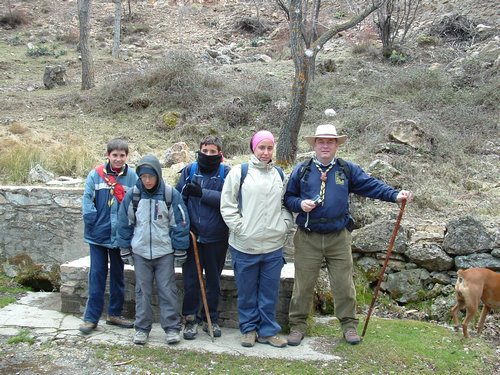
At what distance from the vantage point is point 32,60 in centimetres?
2217

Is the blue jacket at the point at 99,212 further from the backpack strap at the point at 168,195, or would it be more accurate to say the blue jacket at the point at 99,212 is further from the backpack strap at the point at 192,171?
the backpack strap at the point at 192,171

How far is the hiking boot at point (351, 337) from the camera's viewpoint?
4.91 meters

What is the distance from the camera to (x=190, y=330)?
5059mm

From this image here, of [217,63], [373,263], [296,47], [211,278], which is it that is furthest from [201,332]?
[217,63]

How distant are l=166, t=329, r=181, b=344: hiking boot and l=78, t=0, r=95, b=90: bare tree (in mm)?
13261

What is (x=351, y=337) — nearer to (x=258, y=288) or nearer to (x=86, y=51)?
(x=258, y=288)

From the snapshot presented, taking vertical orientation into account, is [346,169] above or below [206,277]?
above

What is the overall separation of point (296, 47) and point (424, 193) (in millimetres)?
3267

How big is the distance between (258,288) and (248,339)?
438 mm

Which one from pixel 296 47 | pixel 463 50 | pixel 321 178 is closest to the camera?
pixel 321 178

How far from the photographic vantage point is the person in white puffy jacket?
15.3ft

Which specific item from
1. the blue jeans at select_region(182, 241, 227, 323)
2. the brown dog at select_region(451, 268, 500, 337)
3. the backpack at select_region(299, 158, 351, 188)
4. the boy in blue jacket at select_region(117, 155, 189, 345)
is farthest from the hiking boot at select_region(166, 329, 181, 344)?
the brown dog at select_region(451, 268, 500, 337)

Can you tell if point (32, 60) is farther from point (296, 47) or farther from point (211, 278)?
point (211, 278)

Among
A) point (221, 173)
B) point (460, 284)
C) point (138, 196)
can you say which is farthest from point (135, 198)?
point (460, 284)
